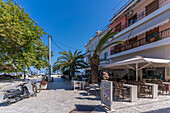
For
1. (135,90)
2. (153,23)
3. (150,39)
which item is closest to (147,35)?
(150,39)

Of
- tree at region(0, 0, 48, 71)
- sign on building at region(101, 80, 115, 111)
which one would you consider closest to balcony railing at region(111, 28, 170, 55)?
sign on building at region(101, 80, 115, 111)

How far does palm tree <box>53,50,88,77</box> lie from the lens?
61.7ft

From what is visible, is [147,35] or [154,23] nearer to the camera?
[154,23]

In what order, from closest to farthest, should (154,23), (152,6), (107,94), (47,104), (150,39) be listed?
(107,94), (47,104), (154,23), (150,39), (152,6)

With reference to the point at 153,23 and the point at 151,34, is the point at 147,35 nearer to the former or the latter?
the point at 151,34

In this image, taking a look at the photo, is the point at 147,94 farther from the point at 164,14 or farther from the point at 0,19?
the point at 0,19

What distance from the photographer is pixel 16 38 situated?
51.2ft

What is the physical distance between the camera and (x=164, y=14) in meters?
10.3

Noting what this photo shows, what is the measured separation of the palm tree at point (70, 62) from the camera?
18811 millimetres

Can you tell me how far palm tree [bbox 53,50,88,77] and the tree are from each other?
3.75 m

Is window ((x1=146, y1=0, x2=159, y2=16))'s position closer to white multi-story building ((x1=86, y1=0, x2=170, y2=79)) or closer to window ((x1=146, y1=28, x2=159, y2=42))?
white multi-story building ((x1=86, y1=0, x2=170, y2=79))

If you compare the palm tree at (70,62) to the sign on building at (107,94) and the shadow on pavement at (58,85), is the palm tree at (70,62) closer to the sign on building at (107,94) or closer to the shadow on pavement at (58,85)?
the shadow on pavement at (58,85)

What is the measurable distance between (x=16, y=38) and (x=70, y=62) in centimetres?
968

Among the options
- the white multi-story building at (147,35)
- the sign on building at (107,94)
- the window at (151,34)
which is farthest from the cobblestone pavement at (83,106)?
the window at (151,34)
